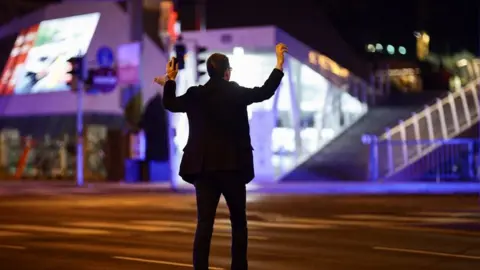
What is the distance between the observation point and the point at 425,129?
99.4 ft

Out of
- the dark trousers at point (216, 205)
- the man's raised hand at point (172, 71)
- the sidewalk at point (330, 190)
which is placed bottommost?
the sidewalk at point (330, 190)

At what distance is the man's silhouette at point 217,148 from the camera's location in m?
6.29

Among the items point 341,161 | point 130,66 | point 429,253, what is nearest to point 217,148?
point 429,253

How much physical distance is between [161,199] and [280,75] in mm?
14879

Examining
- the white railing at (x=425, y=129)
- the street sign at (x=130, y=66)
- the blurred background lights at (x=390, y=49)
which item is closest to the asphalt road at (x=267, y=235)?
the white railing at (x=425, y=129)

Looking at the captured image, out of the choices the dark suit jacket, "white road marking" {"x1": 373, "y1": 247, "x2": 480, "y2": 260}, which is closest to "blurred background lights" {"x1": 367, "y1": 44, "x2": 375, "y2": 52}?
"white road marking" {"x1": 373, "y1": 247, "x2": 480, "y2": 260}

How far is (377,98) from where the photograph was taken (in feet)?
132

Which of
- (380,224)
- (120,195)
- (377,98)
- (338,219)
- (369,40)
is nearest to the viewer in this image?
(380,224)

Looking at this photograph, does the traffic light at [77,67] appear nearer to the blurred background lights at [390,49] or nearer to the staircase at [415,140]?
the staircase at [415,140]

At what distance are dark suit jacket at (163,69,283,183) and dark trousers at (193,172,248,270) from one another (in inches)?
2.8

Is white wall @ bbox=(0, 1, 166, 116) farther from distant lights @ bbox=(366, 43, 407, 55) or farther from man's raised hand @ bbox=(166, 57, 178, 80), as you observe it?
man's raised hand @ bbox=(166, 57, 178, 80)

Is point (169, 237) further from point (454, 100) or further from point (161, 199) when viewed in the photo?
point (454, 100)

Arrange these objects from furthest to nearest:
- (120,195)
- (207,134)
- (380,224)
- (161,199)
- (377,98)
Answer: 1. (377,98)
2. (120,195)
3. (161,199)
4. (380,224)
5. (207,134)

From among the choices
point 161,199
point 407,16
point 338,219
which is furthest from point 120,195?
point 407,16
